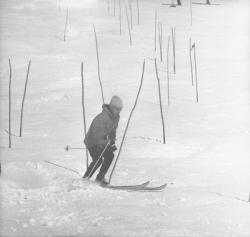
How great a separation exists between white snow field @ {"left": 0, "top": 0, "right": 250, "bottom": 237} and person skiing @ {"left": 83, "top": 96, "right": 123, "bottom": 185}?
307 mm

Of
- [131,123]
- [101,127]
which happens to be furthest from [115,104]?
[131,123]

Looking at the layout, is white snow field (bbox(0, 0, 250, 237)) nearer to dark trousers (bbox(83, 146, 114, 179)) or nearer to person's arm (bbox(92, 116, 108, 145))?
dark trousers (bbox(83, 146, 114, 179))

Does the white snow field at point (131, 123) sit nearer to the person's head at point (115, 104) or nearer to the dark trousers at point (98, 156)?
the dark trousers at point (98, 156)

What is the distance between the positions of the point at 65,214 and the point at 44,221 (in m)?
0.22

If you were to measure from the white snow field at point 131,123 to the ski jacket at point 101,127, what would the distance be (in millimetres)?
415

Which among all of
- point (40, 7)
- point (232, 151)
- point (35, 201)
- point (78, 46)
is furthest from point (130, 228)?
point (40, 7)

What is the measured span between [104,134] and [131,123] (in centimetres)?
366

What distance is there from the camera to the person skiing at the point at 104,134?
17.3 feet

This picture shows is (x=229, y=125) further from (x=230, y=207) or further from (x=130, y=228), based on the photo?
(x=130, y=228)

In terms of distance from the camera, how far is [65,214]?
4.25 metres

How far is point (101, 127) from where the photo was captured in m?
5.27

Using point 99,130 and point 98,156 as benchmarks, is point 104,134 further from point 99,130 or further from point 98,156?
point 98,156

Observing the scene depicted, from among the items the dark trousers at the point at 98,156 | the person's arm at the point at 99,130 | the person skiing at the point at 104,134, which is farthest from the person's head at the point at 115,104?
the dark trousers at the point at 98,156

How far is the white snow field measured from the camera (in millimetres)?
4266
